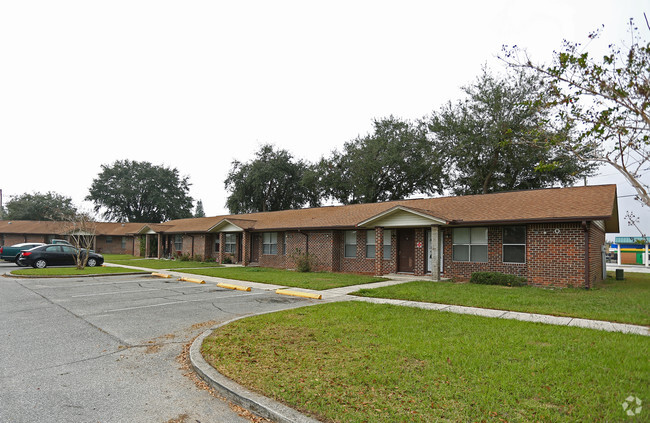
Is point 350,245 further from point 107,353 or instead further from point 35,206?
point 35,206

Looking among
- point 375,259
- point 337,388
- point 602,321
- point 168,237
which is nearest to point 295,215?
point 375,259

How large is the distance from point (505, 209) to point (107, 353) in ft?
50.8

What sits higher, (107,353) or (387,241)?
(387,241)

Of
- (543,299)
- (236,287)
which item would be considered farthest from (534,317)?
(236,287)

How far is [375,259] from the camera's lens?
19.5 m

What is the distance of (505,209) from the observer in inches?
650

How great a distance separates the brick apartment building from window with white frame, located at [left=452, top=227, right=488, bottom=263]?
0.13ft

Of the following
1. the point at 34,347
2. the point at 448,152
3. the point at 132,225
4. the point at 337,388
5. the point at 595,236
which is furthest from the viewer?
the point at 132,225

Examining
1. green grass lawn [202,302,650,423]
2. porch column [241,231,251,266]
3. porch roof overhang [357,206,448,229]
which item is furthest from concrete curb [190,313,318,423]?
porch column [241,231,251,266]

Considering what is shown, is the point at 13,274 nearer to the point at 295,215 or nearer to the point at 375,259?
the point at 295,215

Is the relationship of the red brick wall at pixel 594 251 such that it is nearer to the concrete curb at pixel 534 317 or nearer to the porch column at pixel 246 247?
the concrete curb at pixel 534 317

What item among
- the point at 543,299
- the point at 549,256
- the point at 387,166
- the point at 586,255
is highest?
the point at 387,166

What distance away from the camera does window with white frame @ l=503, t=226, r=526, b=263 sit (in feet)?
50.3

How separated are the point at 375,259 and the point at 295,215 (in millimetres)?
9085
